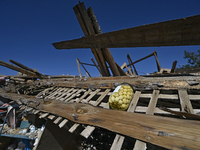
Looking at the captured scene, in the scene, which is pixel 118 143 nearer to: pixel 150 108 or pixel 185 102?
pixel 150 108

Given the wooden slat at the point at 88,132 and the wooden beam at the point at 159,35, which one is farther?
the wooden slat at the point at 88,132

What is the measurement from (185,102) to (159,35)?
796 millimetres

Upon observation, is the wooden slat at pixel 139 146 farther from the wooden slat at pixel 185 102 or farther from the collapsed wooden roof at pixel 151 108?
the wooden slat at pixel 185 102

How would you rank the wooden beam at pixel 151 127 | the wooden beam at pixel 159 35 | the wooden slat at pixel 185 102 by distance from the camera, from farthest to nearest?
1. the wooden slat at pixel 185 102
2. the wooden beam at pixel 159 35
3. the wooden beam at pixel 151 127

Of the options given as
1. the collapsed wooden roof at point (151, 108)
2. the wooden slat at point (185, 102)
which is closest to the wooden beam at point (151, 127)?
the collapsed wooden roof at point (151, 108)

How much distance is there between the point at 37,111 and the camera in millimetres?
2176

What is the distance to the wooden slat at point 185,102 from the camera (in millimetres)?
946

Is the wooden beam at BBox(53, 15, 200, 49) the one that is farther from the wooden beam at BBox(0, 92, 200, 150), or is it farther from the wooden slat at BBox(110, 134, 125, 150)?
the wooden slat at BBox(110, 134, 125, 150)

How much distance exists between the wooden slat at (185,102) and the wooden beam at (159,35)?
23.4 inches

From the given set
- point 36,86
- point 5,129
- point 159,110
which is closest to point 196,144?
point 159,110

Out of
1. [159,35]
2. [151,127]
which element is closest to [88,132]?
[151,127]

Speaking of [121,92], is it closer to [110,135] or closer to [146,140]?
[146,140]

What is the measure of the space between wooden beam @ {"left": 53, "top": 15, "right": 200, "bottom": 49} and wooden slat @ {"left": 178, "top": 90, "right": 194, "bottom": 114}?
1.95ft

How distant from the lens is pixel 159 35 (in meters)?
0.99
